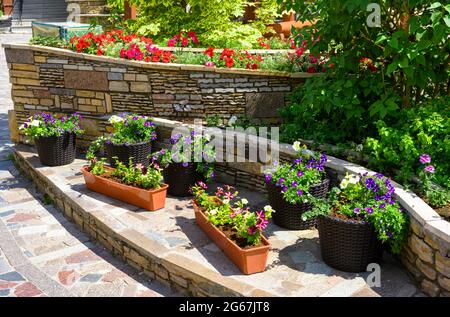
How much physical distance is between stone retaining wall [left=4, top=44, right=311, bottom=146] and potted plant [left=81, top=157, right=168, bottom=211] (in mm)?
1240

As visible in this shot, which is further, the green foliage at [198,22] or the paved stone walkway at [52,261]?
the green foliage at [198,22]

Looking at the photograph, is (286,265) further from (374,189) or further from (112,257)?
(112,257)

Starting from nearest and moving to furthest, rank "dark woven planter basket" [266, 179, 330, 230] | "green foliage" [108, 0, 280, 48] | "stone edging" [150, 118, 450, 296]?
1. "stone edging" [150, 118, 450, 296]
2. "dark woven planter basket" [266, 179, 330, 230]
3. "green foliage" [108, 0, 280, 48]

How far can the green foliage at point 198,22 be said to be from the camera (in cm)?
775

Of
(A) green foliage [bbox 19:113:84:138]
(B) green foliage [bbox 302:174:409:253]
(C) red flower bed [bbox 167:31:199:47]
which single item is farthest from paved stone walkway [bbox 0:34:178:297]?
(C) red flower bed [bbox 167:31:199:47]

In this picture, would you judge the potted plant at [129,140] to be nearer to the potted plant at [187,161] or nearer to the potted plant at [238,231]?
the potted plant at [187,161]

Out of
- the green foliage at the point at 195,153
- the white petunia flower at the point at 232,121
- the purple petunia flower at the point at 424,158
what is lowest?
the green foliage at the point at 195,153

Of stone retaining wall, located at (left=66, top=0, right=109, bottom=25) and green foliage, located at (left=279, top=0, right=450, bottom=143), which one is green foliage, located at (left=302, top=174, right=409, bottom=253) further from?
stone retaining wall, located at (left=66, top=0, right=109, bottom=25)

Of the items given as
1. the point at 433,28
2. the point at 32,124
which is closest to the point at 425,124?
the point at 433,28

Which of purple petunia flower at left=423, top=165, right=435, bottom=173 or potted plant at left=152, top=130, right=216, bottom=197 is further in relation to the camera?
potted plant at left=152, top=130, right=216, bottom=197

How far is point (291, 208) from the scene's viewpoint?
4.57m

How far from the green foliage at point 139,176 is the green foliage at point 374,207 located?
1.74 meters

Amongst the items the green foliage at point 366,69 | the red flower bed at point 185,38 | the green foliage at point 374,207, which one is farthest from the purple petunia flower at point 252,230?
the red flower bed at point 185,38

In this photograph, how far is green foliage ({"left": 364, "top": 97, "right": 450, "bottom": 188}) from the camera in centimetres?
423
